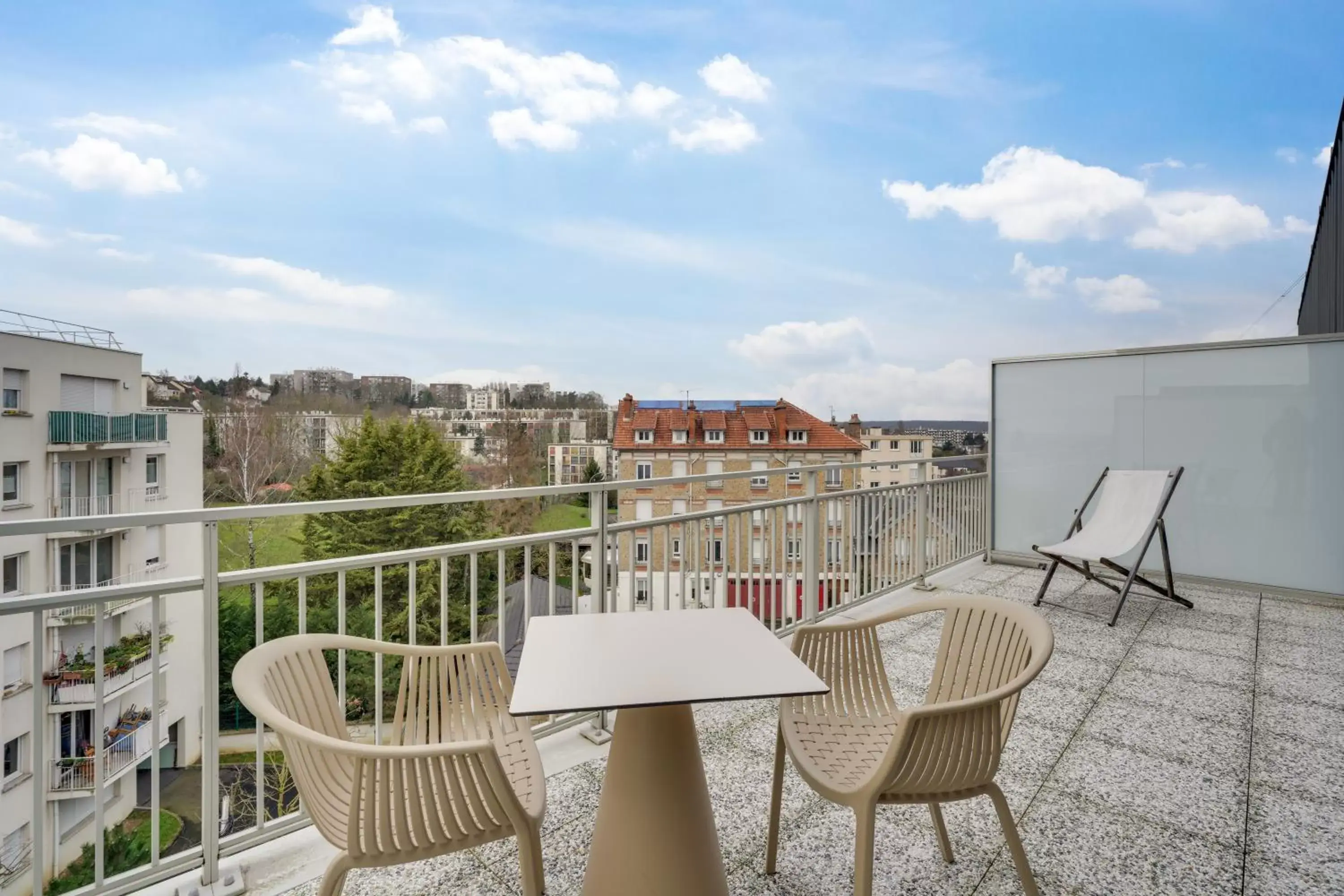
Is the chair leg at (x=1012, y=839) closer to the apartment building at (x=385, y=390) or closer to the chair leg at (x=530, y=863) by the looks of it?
the chair leg at (x=530, y=863)

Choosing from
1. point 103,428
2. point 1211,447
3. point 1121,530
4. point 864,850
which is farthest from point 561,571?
point 103,428

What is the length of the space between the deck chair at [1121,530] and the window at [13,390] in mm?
22085

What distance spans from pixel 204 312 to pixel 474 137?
1373cm

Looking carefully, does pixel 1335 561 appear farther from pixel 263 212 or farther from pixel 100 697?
pixel 263 212

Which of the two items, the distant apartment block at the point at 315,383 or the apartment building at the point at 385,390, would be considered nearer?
the distant apartment block at the point at 315,383

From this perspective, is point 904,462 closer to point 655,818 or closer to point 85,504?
point 655,818

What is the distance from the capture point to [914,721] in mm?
1413

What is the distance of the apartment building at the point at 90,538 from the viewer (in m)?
1.83

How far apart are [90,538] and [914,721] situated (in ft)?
18.7

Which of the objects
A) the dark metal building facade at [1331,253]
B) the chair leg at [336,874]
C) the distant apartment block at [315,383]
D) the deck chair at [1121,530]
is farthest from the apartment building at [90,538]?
the dark metal building facade at [1331,253]

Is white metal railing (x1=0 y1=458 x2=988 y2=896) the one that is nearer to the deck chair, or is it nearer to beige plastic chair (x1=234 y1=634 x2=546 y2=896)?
beige plastic chair (x1=234 y1=634 x2=546 y2=896)

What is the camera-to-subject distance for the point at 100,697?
1682 millimetres

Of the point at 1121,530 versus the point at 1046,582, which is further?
the point at 1121,530

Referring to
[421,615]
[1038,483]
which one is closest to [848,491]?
[1038,483]
